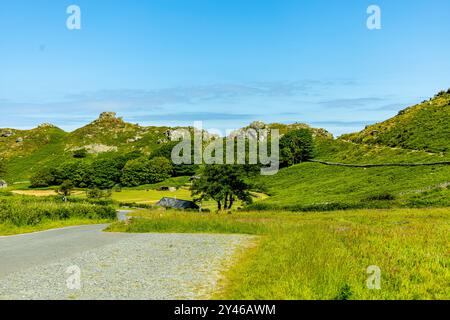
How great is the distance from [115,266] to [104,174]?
169m

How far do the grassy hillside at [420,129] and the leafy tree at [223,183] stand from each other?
59.3 metres

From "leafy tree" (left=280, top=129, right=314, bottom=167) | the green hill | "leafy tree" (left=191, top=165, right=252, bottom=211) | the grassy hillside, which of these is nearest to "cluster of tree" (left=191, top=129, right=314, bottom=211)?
"leafy tree" (left=191, top=165, right=252, bottom=211)

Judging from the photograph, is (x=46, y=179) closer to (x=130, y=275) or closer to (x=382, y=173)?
(x=382, y=173)

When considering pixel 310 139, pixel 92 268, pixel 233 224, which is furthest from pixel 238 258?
pixel 310 139

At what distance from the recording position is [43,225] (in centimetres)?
3925

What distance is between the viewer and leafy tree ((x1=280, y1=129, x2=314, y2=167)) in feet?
568

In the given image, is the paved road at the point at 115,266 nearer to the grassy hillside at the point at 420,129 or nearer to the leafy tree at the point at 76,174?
the grassy hillside at the point at 420,129

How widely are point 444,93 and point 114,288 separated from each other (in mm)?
188146

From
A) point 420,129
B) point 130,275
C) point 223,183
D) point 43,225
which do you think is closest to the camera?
point 130,275

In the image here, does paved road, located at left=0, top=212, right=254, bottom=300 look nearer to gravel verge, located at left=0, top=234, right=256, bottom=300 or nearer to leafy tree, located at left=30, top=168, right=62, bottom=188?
gravel verge, located at left=0, top=234, right=256, bottom=300

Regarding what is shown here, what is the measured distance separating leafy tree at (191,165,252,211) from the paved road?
51175 mm

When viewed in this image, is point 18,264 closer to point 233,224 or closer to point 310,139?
point 233,224

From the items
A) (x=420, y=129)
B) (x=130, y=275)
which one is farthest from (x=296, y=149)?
(x=130, y=275)
